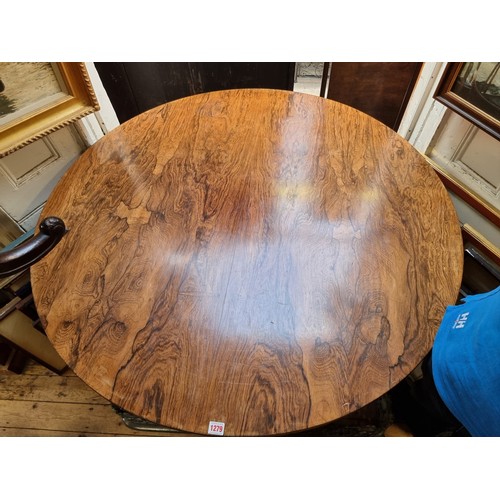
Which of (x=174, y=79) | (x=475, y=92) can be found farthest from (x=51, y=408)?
(x=475, y=92)

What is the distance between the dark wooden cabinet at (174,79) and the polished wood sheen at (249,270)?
1059mm

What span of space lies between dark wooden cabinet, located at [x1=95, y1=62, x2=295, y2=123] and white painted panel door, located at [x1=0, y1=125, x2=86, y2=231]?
70 centimetres

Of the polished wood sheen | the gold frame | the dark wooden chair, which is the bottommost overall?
the dark wooden chair

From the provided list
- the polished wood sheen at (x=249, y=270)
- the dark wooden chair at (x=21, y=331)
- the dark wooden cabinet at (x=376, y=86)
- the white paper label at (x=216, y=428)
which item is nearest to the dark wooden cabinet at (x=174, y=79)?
the dark wooden cabinet at (x=376, y=86)

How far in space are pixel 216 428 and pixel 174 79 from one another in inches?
83.9

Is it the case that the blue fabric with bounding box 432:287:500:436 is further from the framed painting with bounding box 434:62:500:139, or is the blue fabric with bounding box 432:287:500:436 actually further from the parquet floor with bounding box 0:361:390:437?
the parquet floor with bounding box 0:361:390:437

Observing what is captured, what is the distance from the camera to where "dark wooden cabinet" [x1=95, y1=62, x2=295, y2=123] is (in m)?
2.02

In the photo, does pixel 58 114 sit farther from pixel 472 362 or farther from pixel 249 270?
pixel 472 362

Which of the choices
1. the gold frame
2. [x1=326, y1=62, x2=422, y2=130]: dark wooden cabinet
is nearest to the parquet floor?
the gold frame

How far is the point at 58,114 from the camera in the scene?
132 cm

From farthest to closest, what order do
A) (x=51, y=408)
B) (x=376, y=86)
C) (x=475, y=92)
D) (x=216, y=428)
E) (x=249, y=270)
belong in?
(x=376, y=86)
(x=51, y=408)
(x=475, y=92)
(x=249, y=270)
(x=216, y=428)
